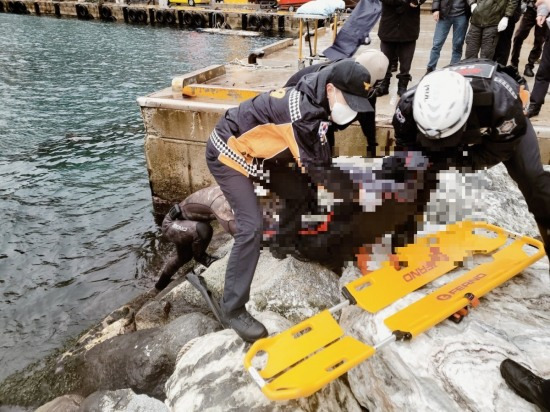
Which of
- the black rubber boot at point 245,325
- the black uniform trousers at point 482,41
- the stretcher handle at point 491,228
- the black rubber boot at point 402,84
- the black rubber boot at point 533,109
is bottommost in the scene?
the black rubber boot at point 245,325

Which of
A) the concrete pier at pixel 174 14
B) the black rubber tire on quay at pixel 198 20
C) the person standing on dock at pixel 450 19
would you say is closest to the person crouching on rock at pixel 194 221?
the person standing on dock at pixel 450 19

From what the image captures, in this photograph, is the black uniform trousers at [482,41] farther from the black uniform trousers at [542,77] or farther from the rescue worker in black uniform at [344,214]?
the rescue worker in black uniform at [344,214]

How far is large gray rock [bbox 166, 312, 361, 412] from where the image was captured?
2920mm

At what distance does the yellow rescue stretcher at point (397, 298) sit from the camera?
8.87 feet

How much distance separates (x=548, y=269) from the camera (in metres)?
3.71

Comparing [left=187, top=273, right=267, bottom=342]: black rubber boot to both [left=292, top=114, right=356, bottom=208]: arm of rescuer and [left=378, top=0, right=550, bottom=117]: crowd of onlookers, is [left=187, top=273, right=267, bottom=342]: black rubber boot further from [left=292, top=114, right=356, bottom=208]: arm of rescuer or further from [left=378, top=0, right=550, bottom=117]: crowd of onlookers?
[left=378, top=0, right=550, bottom=117]: crowd of onlookers

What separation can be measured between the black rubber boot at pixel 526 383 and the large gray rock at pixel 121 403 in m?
2.38

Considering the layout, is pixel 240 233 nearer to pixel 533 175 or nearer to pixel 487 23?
pixel 533 175

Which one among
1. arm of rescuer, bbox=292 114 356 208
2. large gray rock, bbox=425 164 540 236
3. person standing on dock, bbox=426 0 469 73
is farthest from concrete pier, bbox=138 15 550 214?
arm of rescuer, bbox=292 114 356 208

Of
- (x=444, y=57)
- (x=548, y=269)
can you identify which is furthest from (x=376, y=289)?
(x=444, y=57)

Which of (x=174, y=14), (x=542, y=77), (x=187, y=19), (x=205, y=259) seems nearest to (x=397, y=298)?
(x=205, y=259)

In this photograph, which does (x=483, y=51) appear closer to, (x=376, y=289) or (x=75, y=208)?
(x=376, y=289)

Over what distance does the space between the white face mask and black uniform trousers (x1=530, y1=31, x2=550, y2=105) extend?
3.99m

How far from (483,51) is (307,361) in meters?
6.65
